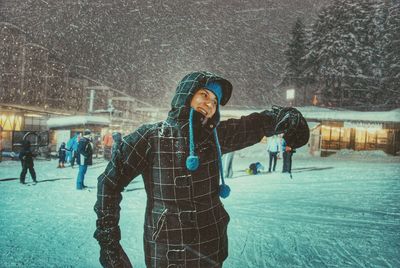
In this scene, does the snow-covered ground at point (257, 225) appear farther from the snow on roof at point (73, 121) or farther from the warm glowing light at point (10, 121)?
the warm glowing light at point (10, 121)

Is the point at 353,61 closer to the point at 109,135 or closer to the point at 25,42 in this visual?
the point at 109,135

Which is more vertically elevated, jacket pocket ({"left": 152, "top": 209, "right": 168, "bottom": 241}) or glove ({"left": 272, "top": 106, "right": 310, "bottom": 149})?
glove ({"left": 272, "top": 106, "right": 310, "bottom": 149})

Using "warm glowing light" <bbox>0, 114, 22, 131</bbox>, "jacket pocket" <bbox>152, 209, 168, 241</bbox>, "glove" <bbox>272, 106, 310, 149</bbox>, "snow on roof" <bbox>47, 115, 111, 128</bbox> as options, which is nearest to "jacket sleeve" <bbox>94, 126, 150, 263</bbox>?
"jacket pocket" <bbox>152, 209, 168, 241</bbox>

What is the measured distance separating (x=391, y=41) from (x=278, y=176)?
32.4 metres

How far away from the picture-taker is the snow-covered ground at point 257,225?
4062 millimetres

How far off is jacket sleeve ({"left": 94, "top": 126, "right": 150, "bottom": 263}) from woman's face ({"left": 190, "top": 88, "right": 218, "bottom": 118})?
34 centimetres

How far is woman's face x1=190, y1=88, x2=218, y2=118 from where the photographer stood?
1.85 m

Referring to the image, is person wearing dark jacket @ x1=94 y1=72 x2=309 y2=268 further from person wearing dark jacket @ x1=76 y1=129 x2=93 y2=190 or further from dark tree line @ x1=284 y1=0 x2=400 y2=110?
dark tree line @ x1=284 y1=0 x2=400 y2=110

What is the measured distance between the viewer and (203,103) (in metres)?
1.85

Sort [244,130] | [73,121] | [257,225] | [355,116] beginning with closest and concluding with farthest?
[244,130]
[257,225]
[73,121]
[355,116]

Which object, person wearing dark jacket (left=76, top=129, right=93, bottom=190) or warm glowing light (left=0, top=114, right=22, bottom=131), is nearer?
person wearing dark jacket (left=76, top=129, right=93, bottom=190)

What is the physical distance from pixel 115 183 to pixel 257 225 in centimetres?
427

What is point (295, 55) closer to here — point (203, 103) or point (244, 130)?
point (244, 130)

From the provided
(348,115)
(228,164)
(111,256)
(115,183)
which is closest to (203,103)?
(115,183)
